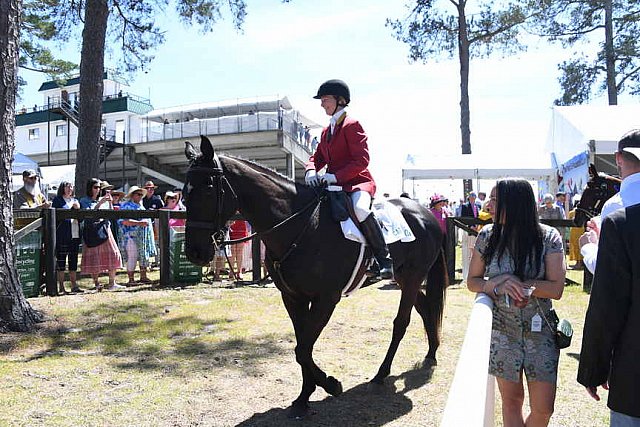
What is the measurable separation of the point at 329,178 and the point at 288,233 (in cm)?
69

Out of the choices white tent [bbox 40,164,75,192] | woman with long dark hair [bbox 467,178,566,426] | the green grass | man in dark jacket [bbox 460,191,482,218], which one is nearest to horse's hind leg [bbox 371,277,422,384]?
the green grass

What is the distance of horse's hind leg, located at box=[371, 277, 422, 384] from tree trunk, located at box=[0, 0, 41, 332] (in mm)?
4277

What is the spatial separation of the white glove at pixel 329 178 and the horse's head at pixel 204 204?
97 centimetres

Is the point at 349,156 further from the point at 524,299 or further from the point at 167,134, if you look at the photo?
the point at 167,134

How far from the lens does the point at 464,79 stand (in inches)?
846

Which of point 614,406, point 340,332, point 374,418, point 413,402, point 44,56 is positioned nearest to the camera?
point 614,406

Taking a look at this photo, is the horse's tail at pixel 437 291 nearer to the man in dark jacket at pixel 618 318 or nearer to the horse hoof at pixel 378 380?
the horse hoof at pixel 378 380

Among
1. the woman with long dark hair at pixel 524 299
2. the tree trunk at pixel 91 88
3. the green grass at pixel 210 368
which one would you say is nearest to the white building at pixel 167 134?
the tree trunk at pixel 91 88

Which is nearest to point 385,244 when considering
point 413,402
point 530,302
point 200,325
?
point 413,402

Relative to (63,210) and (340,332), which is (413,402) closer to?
(340,332)

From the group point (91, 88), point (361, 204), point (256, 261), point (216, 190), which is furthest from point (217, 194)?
point (91, 88)

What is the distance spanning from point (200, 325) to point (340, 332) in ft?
6.19

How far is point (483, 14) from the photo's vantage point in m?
21.3

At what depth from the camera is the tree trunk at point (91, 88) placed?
1222 cm
